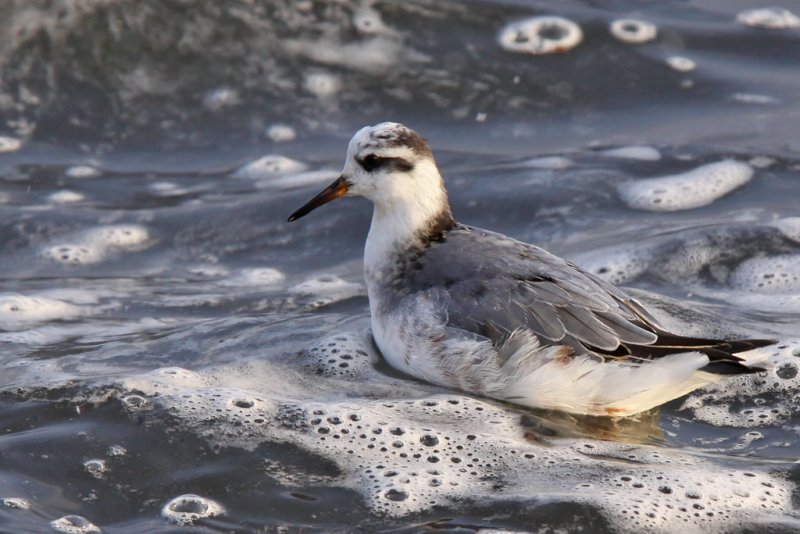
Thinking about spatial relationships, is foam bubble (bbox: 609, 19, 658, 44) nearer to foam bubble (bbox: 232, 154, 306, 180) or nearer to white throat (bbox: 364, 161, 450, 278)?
foam bubble (bbox: 232, 154, 306, 180)

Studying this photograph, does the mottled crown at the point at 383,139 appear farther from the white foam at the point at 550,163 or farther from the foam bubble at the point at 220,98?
the foam bubble at the point at 220,98

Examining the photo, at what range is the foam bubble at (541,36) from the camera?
8.77 metres

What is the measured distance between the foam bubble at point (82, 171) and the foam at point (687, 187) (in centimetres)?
326

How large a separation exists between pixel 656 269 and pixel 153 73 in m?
4.04

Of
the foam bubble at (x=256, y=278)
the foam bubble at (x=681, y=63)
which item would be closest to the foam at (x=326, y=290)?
the foam bubble at (x=256, y=278)

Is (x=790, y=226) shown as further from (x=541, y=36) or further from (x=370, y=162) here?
(x=541, y=36)

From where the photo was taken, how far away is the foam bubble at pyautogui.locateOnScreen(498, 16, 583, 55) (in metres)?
8.77

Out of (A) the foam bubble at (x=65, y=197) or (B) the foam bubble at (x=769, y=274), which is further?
(A) the foam bubble at (x=65, y=197)

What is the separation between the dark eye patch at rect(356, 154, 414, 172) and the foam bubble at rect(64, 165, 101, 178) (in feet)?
9.29

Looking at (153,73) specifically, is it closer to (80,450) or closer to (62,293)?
(62,293)

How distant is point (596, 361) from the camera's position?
4750mm

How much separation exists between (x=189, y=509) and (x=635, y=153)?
4370mm

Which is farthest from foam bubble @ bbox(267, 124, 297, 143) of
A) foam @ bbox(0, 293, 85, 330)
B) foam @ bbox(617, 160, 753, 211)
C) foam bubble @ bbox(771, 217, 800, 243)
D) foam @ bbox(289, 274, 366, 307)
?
foam bubble @ bbox(771, 217, 800, 243)

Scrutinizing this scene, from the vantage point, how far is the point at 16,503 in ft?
13.5
